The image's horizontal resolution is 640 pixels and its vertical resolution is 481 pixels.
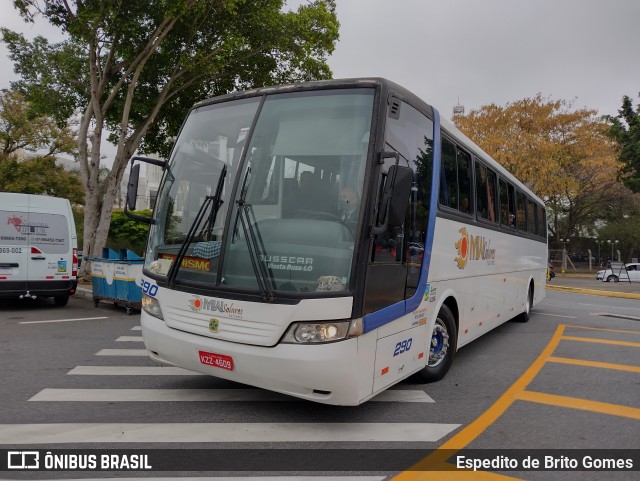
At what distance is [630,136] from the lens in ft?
89.3

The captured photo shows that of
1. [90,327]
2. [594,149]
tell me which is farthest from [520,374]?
[594,149]

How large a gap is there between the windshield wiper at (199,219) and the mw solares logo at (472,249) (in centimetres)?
309

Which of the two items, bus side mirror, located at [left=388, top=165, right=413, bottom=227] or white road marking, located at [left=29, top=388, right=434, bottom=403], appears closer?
bus side mirror, located at [left=388, top=165, right=413, bottom=227]

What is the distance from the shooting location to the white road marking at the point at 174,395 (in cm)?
524

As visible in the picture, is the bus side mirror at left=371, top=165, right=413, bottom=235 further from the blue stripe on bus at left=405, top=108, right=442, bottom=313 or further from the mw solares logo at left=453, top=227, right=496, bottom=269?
the mw solares logo at left=453, top=227, right=496, bottom=269

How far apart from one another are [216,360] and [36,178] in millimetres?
29904

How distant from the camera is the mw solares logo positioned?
646cm

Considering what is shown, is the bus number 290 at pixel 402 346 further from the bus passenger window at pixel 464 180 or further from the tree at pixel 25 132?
the tree at pixel 25 132

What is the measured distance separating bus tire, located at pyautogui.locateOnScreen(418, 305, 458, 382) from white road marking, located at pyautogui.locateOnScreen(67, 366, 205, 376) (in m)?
2.80

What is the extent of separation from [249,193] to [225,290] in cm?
89

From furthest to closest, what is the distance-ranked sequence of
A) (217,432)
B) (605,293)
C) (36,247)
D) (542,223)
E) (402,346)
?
(605,293) → (542,223) → (36,247) → (402,346) → (217,432)

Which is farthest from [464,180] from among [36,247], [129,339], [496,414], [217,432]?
[36,247]

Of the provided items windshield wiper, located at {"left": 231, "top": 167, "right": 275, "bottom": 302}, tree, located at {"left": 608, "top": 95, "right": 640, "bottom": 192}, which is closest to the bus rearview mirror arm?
windshield wiper, located at {"left": 231, "top": 167, "right": 275, "bottom": 302}

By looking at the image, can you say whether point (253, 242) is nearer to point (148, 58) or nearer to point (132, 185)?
point (132, 185)
